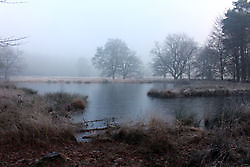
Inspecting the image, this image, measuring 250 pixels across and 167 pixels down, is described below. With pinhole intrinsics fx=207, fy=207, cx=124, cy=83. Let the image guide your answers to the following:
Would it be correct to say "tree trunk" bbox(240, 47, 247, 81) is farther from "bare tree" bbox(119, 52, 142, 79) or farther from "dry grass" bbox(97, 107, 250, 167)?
"dry grass" bbox(97, 107, 250, 167)

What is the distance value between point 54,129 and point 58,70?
227 feet

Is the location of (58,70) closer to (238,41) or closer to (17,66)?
(17,66)

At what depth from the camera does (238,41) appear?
2472 cm

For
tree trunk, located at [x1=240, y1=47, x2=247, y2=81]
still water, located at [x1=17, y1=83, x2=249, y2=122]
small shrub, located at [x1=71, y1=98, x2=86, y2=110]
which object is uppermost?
tree trunk, located at [x1=240, y1=47, x2=247, y2=81]

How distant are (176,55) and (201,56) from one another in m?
5.28

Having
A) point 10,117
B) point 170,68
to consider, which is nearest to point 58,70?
point 170,68

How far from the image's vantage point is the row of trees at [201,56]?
2473 cm

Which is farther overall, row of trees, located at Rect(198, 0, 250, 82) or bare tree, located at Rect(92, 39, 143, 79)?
bare tree, located at Rect(92, 39, 143, 79)

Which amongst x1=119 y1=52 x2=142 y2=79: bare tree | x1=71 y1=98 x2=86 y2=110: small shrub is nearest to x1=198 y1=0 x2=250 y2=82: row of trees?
x1=119 y1=52 x2=142 y2=79: bare tree

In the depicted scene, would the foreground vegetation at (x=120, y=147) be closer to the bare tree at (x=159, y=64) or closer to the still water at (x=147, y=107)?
the still water at (x=147, y=107)

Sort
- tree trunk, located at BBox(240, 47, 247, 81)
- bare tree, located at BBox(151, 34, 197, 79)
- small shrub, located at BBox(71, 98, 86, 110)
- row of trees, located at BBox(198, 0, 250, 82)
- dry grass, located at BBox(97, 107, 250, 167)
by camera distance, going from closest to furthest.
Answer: dry grass, located at BBox(97, 107, 250, 167) < small shrub, located at BBox(71, 98, 86, 110) < row of trees, located at BBox(198, 0, 250, 82) < tree trunk, located at BBox(240, 47, 247, 81) < bare tree, located at BBox(151, 34, 197, 79)

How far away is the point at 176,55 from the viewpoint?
37.1m

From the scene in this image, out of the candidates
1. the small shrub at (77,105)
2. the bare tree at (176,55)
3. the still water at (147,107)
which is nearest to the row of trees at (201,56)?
the bare tree at (176,55)

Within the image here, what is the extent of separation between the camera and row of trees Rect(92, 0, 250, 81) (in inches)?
974
